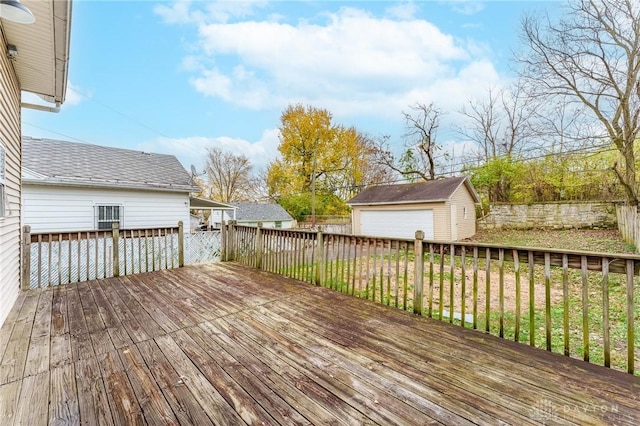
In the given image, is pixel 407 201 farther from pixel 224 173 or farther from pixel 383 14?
pixel 224 173

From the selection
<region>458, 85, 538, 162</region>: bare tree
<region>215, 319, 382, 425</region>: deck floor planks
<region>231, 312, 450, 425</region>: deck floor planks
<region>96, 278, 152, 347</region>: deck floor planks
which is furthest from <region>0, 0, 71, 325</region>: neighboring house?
<region>458, 85, 538, 162</region>: bare tree

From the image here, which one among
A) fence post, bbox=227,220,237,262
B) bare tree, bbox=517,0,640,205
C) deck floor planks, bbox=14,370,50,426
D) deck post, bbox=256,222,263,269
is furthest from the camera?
bare tree, bbox=517,0,640,205

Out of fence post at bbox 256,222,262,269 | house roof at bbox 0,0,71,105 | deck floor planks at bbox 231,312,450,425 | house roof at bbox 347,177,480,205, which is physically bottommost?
deck floor planks at bbox 231,312,450,425

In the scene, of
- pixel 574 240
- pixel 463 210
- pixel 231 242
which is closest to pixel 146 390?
pixel 231 242

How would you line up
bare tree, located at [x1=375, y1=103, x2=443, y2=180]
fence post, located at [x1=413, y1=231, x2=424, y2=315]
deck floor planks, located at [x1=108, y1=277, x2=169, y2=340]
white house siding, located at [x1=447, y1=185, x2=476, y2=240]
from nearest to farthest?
deck floor planks, located at [x1=108, y1=277, x2=169, y2=340]
fence post, located at [x1=413, y1=231, x2=424, y2=315]
white house siding, located at [x1=447, y1=185, x2=476, y2=240]
bare tree, located at [x1=375, y1=103, x2=443, y2=180]

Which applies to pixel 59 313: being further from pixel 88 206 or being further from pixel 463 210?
pixel 463 210

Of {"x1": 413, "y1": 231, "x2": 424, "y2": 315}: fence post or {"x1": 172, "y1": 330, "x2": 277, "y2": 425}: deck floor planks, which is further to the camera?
{"x1": 413, "y1": 231, "x2": 424, "y2": 315}: fence post

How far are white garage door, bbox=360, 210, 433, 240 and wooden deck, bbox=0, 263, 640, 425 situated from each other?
976cm

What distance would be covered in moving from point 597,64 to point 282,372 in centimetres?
1340

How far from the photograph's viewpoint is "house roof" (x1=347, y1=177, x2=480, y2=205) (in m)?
12.8

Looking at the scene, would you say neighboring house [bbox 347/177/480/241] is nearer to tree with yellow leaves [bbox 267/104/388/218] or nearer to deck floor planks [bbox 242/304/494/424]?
tree with yellow leaves [bbox 267/104/388/218]

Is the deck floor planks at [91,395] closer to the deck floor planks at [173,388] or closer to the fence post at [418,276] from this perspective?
the deck floor planks at [173,388]

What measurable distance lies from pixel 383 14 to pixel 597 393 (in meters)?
9.22

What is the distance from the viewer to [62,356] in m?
2.26
